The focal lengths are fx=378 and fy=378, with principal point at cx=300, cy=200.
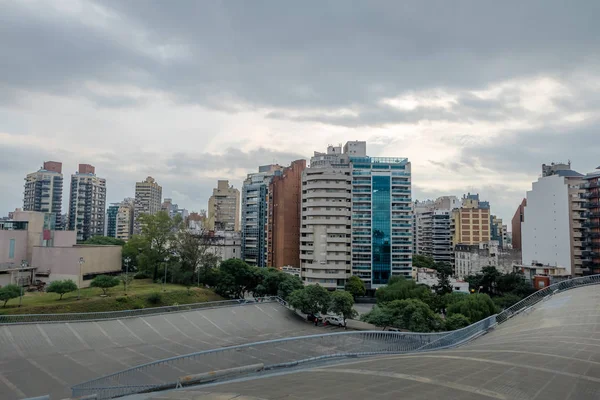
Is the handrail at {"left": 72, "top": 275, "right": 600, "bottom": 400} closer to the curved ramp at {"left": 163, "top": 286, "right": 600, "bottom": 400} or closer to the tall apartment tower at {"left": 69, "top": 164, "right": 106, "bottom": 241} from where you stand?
the curved ramp at {"left": 163, "top": 286, "right": 600, "bottom": 400}

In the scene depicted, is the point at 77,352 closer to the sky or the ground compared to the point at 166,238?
closer to the ground

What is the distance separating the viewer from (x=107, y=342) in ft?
80.4

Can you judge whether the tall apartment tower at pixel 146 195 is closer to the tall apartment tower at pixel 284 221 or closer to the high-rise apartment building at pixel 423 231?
the tall apartment tower at pixel 284 221

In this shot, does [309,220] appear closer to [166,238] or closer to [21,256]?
[166,238]

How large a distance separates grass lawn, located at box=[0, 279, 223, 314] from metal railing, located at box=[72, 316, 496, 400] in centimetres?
1552

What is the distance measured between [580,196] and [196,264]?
49674 mm

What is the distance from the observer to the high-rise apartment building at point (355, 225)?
176 ft

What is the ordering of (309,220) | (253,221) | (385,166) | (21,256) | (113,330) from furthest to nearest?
(253,221) → (385,166) → (309,220) → (21,256) → (113,330)

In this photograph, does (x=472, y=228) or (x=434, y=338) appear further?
(x=472, y=228)

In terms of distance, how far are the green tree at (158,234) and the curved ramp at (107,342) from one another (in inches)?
637

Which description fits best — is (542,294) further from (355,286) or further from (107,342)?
(107,342)

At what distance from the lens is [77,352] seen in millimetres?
22391

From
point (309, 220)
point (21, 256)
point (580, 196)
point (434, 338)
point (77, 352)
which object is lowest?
point (77, 352)

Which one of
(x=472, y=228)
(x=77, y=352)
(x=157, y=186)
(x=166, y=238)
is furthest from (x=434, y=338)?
(x=157, y=186)
